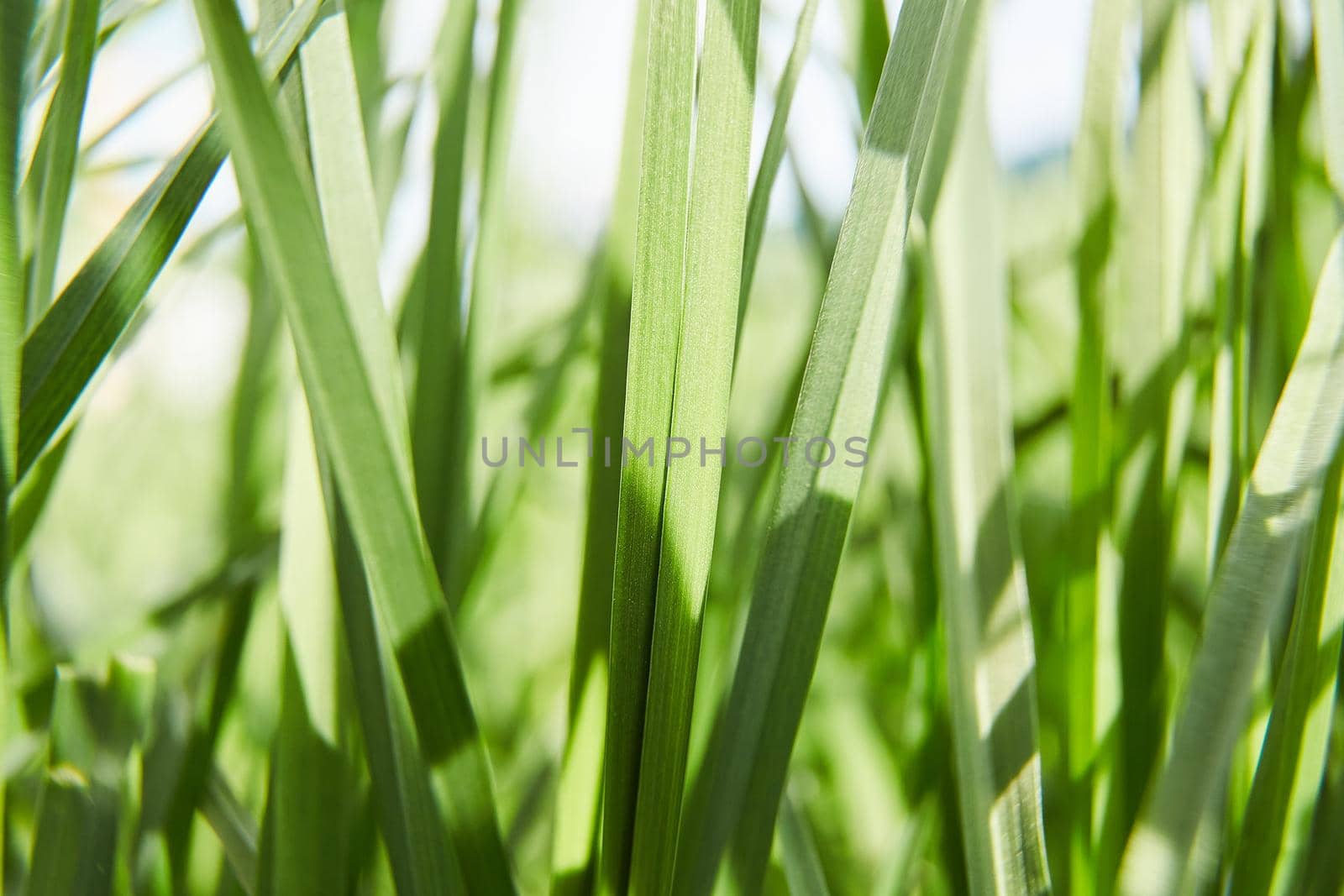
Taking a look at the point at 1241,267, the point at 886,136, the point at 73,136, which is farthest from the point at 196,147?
the point at 1241,267

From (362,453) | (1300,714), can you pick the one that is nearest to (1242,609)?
(1300,714)

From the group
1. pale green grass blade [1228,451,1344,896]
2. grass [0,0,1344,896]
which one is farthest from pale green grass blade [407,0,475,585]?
pale green grass blade [1228,451,1344,896]

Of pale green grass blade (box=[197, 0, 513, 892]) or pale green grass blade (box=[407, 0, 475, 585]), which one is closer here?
pale green grass blade (box=[197, 0, 513, 892])

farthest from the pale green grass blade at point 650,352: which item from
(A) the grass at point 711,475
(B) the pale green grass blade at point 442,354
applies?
(B) the pale green grass blade at point 442,354

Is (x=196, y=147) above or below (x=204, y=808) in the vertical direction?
above

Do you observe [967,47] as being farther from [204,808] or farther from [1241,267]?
[204,808]

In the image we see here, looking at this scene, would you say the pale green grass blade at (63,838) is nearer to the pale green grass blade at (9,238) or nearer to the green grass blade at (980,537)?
the pale green grass blade at (9,238)

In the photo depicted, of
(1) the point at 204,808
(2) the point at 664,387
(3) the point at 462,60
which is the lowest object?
(1) the point at 204,808

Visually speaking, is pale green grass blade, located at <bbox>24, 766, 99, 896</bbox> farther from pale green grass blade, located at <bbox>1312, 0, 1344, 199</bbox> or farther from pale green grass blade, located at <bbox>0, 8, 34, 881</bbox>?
pale green grass blade, located at <bbox>1312, 0, 1344, 199</bbox>
